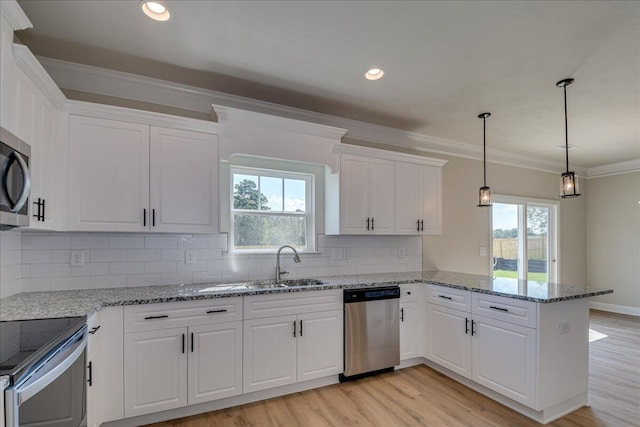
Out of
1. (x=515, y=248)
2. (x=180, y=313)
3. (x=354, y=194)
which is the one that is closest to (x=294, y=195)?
(x=354, y=194)

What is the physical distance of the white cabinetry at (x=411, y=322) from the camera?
131 inches

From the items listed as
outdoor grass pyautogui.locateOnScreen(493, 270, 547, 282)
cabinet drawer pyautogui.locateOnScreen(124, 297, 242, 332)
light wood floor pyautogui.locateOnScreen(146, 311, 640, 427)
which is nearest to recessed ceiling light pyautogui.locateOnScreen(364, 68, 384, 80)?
cabinet drawer pyautogui.locateOnScreen(124, 297, 242, 332)

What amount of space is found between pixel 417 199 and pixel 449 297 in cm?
124

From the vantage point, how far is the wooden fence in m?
5.22

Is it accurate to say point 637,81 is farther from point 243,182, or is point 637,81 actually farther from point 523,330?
point 243,182

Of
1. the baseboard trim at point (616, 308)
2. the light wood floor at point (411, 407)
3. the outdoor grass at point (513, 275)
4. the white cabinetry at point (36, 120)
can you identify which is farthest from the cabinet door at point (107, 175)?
the baseboard trim at point (616, 308)

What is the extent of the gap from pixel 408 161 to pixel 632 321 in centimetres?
489

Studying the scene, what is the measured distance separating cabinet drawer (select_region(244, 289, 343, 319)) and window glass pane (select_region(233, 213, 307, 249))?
787mm

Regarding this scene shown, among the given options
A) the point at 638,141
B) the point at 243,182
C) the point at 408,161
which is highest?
the point at 638,141

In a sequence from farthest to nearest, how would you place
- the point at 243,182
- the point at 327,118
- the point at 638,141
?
the point at 638,141, the point at 327,118, the point at 243,182

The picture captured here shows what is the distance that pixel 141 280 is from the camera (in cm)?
280

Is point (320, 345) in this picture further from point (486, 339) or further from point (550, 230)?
point (550, 230)

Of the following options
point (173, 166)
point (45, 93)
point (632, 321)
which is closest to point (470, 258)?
point (632, 321)

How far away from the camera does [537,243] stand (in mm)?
5746
